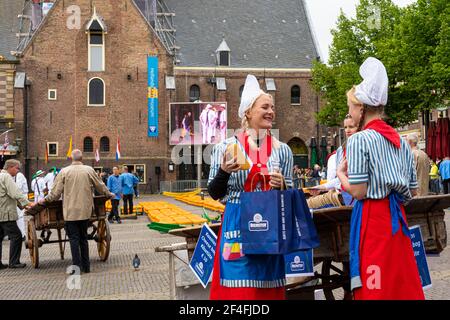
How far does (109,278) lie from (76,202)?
1416mm

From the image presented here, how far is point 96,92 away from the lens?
4384 cm

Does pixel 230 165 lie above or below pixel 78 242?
above

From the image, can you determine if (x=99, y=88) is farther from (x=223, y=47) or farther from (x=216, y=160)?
(x=216, y=160)

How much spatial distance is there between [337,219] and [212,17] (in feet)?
159

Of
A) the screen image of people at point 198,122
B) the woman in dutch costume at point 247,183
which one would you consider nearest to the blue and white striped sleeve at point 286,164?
the woman in dutch costume at point 247,183

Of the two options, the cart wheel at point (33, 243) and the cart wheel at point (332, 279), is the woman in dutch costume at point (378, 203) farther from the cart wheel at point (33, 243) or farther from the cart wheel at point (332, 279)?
the cart wheel at point (33, 243)

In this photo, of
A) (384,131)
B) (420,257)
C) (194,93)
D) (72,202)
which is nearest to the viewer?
(384,131)

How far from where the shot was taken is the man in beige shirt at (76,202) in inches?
390

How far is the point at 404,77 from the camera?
33.0 metres

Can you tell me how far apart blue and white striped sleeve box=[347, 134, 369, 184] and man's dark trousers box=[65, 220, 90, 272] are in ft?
22.7

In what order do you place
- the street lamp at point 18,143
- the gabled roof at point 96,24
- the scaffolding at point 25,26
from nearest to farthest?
the street lamp at point 18,143 < the gabled roof at point 96,24 < the scaffolding at point 25,26

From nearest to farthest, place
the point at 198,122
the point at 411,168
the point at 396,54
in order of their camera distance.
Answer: the point at 411,168 < the point at 396,54 < the point at 198,122

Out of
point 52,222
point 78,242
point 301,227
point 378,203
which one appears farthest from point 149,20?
point 301,227

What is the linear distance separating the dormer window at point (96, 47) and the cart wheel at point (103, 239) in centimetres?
3373
